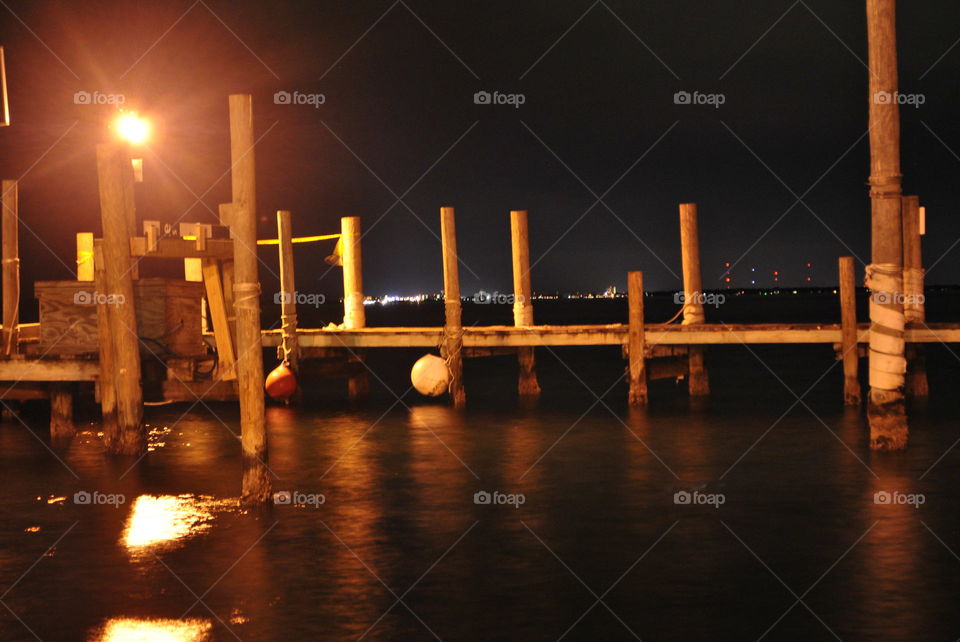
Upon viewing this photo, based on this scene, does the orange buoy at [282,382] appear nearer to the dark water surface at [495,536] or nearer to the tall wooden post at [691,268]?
the dark water surface at [495,536]

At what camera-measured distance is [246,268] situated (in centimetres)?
1217

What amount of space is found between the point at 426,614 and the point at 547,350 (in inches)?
1865

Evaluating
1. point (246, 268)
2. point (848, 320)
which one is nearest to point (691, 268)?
point (848, 320)

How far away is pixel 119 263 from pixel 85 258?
6465 mm

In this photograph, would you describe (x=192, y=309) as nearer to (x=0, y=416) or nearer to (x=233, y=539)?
(x=233, y=539)

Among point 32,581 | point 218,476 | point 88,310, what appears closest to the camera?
point 32,581

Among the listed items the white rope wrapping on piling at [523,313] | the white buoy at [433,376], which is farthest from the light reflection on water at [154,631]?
the white rope wrapping on piling at [523,313]

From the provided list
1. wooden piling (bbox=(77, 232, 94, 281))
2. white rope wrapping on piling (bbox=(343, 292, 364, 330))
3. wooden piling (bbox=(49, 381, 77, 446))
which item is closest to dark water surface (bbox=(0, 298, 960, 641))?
wooden piling (bbox=(49, 381, 77, 446))

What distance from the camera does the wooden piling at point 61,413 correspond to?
19.1 meters

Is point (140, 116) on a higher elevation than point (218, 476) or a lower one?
higher

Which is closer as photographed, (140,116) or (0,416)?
(140,116)

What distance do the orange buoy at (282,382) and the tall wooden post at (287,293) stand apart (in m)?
0.17

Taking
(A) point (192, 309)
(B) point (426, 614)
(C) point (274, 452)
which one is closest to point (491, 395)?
(C) point (274, 452)

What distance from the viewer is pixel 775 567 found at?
35.7ft
